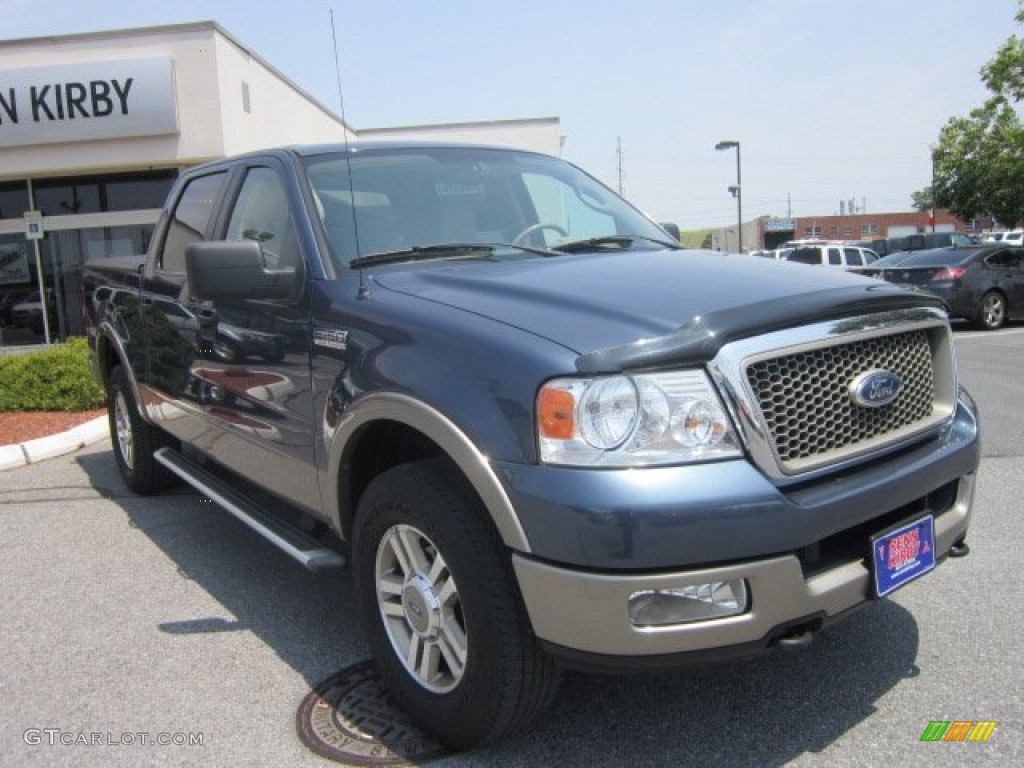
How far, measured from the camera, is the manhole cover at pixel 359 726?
269cm

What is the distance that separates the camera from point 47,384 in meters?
8.60

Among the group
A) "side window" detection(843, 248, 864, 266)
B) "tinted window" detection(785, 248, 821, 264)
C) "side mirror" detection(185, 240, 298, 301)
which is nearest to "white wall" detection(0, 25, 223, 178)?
"side mirror" detection(185, 240, 298, 301)

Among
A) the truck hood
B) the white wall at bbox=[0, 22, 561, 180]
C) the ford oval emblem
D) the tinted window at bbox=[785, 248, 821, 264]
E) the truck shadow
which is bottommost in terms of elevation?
the truck shadow

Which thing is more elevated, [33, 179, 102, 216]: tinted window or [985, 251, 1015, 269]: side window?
[33, 179, 102, 216]: tinted window

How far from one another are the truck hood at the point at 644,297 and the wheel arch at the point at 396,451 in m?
0.35

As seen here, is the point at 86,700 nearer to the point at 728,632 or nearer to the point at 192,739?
the point at 192,739

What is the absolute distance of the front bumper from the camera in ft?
7.13

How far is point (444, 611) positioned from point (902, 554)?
1327mm

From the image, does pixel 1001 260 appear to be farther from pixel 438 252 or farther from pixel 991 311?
pixel 438 252

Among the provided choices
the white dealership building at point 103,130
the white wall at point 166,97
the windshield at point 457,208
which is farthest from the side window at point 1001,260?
the windshield at point 457,208

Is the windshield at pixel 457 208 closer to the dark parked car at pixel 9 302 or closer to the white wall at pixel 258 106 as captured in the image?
the white wall at pixel 258 106

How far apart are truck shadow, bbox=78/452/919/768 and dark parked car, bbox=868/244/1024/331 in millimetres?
12858

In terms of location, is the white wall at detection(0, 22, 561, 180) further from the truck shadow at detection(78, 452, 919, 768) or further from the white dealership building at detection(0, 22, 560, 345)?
the truck shadow at detection(78, 452, 919, 768)

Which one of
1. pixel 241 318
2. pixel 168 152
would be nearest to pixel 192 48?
pixel 168 152
